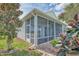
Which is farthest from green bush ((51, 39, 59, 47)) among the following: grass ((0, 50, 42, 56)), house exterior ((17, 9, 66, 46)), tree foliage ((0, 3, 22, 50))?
tree foliage ((0, 3, 22, 50))

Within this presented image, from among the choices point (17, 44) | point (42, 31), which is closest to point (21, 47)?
point (17, 44)

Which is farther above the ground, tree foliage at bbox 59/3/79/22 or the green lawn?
tree foliage at bbox 59/3/79/22

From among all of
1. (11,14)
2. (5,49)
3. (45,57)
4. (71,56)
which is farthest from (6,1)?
(71,56)

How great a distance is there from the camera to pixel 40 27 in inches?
72.4

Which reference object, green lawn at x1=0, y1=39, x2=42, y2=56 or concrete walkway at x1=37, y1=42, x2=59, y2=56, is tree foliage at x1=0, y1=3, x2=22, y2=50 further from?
concrete walkway at x1=37, y1=42, x2=59, y2=56

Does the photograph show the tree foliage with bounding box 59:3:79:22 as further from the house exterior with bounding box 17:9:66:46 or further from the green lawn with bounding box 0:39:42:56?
the green lawn with bounding box 0:39:42:56

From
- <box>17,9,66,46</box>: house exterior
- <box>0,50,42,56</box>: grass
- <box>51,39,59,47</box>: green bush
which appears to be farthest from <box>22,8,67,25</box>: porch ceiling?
<box>0,50,42,56</box>: grass

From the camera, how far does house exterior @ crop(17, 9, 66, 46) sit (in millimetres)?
1834

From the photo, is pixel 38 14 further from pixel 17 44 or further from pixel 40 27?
pixel 17 44

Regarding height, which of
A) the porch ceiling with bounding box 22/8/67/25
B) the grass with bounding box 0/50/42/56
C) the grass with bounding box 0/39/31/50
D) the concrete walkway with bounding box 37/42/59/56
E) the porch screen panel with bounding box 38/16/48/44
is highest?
the porch ceiling with bounding box 22/8/67/25

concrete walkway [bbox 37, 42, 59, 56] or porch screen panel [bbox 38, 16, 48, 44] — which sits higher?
porch screen panel [bbox 38, 16, 48, 44]

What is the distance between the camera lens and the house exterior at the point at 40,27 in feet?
6.02

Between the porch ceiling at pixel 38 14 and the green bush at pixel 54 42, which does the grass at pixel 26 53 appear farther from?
the porch ceiling at pixel 38 14

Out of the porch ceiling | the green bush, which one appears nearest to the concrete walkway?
the green bush
